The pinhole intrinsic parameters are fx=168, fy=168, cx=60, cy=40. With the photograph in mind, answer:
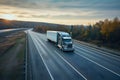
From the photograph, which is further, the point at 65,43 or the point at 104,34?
the point at 104,34

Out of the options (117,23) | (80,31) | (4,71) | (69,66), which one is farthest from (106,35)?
(4,71)

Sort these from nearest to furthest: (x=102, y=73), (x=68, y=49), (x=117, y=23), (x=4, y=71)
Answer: (x=102, y=73), (x=4, y=71), (x=68, y=49), (x=117, y=23)

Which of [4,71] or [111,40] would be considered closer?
[4,71]

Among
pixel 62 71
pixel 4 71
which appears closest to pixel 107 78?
pixel 62 71

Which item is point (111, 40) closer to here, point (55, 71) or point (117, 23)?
point (117, 23)

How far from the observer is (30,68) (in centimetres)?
2328

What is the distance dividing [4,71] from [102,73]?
12.8m

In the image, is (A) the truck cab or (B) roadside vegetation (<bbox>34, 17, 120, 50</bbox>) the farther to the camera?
(B) roadside vegetation (<bbox>34, 17, 120, 50</bbox>)

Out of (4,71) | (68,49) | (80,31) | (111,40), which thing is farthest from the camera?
(80,31)

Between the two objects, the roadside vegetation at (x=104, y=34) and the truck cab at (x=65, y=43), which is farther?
the roadside vegetation at (x=104, y=34)

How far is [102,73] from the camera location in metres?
20.9

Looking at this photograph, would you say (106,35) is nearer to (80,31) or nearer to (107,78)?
(80,31)

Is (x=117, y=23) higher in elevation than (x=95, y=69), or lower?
higher

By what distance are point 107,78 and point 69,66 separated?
6.56 metres
